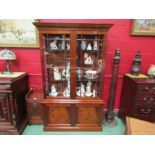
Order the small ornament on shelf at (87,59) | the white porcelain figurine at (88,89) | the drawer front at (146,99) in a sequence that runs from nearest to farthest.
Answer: the drawer front at (146,99), the small ornament on shelf at (87,59), the white porcelain figurine at (88,89)

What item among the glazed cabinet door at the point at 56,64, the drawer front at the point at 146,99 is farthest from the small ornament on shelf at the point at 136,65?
the glazed cabinet door at the point at 56,64

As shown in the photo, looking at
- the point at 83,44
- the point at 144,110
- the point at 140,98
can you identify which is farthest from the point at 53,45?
the point at 144,110

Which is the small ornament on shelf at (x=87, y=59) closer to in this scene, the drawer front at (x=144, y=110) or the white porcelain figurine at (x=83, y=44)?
the white porcelain figurine at (x=83, y=44)

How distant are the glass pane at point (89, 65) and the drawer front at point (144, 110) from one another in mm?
644

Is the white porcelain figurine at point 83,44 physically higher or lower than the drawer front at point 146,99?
higher

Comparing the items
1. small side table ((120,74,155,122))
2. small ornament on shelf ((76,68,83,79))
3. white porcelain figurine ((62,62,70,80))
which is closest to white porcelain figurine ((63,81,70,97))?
white porcelain figurine ((62,62,70,80))

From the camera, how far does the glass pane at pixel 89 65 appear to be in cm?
183

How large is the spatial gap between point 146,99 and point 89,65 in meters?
1.02

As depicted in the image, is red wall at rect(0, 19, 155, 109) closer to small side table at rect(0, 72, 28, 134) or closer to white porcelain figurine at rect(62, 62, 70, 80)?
small side table at rect(0, 72, 28, 134)

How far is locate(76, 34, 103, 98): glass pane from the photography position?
6.00 ft

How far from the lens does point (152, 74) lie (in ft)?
6.61
